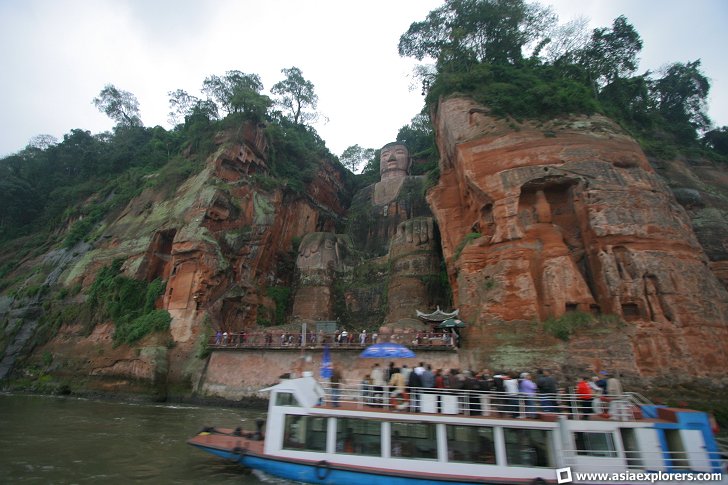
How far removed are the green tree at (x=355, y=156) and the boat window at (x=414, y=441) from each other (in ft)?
174

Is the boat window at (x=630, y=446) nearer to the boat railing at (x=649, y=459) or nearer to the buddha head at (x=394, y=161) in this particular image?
the boat railing at (x=649, y=459)

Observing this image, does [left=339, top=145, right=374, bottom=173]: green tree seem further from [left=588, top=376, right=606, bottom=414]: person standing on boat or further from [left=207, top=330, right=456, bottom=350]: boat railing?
[left=588, top=376, right=606, bottom=414]: person standing on boat

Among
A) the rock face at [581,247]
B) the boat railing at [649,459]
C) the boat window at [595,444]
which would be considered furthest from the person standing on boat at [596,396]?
the rock face at [581,247]

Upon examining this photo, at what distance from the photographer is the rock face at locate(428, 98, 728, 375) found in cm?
1747

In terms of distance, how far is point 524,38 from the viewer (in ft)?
108

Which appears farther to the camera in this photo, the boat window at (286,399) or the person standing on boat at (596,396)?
the boat window at (286,399)

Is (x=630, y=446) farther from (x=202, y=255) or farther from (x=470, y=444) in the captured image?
(x=202, y=255)

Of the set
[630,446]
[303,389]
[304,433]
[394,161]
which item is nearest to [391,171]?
[394,161]

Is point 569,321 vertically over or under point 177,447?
over

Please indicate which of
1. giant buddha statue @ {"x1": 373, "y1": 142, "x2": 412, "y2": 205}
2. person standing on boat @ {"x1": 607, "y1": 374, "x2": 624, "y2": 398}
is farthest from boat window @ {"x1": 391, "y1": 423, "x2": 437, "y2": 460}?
giant buddha statue @ {"x1": 373, "y1": 142, "x2": 412, "y2": 205}

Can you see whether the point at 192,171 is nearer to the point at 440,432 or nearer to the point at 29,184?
the point at 29,184

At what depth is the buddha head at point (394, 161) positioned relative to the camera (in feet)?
149

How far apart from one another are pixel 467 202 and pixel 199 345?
62.1 feet

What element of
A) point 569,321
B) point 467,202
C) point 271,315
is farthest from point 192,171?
point 569,321
